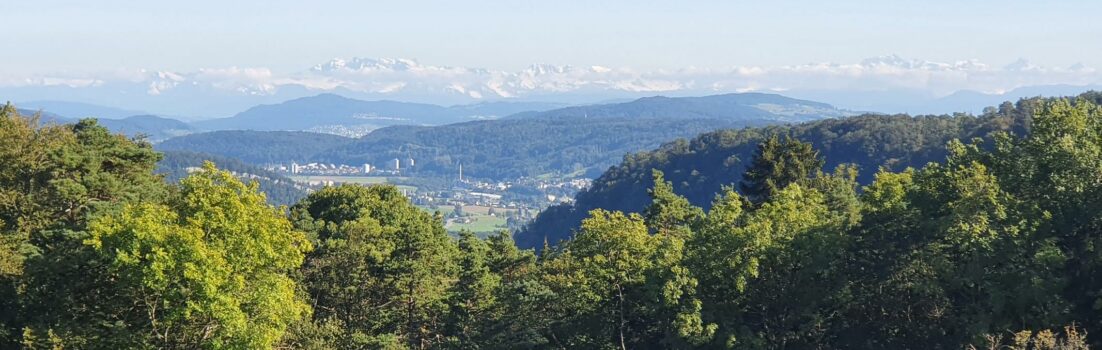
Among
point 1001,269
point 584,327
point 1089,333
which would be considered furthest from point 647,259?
point 1089,333

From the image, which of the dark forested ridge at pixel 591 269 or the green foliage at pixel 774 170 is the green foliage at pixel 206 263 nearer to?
the dark forested ridge at pixel 591 269

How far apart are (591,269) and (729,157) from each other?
127m

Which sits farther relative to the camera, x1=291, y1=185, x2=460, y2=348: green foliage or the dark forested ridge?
x1=291, y1=185, x2=460, y2=348: green foliage

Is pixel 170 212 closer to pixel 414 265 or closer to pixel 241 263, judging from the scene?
pixel 241 263

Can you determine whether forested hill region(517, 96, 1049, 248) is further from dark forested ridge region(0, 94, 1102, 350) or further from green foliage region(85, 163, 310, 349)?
green foliage region(85, 163, 310, 349)

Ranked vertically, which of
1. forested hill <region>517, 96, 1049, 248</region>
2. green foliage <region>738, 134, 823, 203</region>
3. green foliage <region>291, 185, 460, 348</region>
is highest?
green foliage <region>738, 134, 823, 203</region>

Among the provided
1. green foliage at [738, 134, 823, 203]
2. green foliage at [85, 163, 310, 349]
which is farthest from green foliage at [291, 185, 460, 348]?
green foliage at [738, 134, 823, 203]

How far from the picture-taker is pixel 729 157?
151 meters

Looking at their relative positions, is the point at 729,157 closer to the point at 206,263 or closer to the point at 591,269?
the point at 591,269

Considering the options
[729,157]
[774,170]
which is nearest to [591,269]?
[774,170]

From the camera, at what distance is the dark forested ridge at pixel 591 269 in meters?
21.8

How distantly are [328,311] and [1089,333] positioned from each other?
893 inches

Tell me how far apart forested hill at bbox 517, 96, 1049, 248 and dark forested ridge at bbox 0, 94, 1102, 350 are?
304 ft

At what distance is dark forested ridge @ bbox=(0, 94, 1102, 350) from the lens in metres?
21.8
